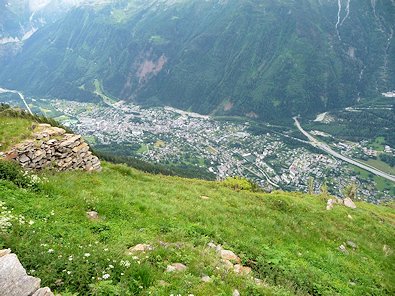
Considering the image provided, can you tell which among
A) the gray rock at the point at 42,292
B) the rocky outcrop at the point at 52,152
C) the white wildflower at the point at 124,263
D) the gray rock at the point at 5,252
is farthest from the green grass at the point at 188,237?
the rocky outcrop at the point at 52,152

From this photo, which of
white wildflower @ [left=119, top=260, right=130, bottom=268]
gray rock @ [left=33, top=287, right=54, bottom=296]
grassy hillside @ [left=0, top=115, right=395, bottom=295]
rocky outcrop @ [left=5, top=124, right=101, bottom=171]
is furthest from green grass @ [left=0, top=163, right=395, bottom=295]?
rocky outcrop @ [left=5, top=124, right=101, bottom=171]

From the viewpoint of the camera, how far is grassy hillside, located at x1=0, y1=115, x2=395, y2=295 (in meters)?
12.4

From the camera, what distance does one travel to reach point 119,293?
10852 mm

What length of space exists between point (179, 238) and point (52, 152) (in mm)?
16358

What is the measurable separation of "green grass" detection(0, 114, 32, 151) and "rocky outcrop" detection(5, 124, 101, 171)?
A: 72 centimetres

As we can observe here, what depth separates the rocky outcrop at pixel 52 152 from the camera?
26875 millimetres

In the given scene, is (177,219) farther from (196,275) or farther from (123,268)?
(123,268)

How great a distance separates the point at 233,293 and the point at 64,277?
254 inches

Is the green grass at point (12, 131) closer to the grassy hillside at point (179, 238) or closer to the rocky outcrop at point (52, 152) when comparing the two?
the rocky outcrop at point (52, 152)

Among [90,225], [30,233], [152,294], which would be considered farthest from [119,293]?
[90,225]

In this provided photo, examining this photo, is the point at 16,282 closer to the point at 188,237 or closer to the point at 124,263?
the point at 124,263

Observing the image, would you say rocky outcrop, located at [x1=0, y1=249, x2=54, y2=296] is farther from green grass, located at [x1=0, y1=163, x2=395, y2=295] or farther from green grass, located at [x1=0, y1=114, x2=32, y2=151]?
green grass, located at [x1=0, y1=114, x2=32, y2=151]

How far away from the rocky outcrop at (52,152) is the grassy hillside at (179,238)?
1.60 meters

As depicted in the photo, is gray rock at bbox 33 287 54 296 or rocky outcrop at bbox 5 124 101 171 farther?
rocky outcrop at bbox 5 124 101 171
